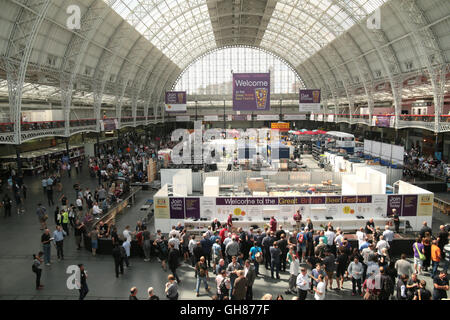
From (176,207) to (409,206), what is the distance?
9.59m

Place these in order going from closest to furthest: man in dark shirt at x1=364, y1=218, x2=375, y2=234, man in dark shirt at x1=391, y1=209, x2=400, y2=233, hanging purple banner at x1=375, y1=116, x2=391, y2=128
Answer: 1. man in dark shirt at x1=364, y1=218, x2=375, y2=234
2. man in dark shirt at x1=391, y1=209, x2=400, y2=233
3. hanging purple banner at x1=375, y1=116, x2=391, y2=128

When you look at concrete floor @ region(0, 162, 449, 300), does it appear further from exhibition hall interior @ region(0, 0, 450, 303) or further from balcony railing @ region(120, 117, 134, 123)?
balcony railing @ region(120, 117, 134, 123)

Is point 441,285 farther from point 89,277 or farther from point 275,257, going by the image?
point 89,277

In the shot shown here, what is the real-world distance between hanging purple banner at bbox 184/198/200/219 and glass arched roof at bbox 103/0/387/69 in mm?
18457

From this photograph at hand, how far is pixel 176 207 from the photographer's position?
12719 millimetres

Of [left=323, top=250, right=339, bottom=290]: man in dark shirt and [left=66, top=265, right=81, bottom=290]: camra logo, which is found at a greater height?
[left=323, top=250, right=339, bottom=290]: man in dark shirt

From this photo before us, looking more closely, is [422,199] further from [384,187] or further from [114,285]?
[114,285]

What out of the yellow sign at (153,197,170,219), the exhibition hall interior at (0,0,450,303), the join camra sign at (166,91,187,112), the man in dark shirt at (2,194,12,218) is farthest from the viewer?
the join camra sign at (166,91,187,112)

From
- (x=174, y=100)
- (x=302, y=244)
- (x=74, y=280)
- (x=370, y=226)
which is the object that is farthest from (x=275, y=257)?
(x=174, y=100)

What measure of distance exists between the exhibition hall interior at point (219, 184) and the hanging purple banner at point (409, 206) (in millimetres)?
58

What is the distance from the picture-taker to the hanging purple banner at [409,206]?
500 inches

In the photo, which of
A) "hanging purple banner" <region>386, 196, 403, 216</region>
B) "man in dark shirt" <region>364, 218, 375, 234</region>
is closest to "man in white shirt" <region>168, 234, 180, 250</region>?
"man in dark shirt" <region>364, 218, 375, 234</region>

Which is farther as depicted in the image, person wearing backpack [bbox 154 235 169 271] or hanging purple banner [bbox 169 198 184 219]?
hanging purple banner [bbox 169 198 184 219]

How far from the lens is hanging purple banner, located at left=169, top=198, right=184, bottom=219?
12664 millimetres
